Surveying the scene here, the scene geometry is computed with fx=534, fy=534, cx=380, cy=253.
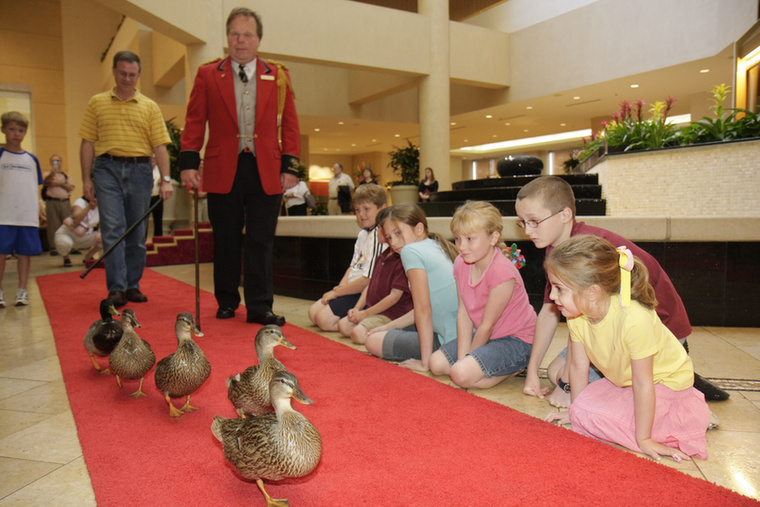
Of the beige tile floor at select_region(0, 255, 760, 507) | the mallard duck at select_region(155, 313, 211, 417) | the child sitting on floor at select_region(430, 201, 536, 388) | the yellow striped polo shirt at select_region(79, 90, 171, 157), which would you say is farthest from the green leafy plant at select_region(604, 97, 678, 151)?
the mallard duck at select_region(155, 313, 211, 417)

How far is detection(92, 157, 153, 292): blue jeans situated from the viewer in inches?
163

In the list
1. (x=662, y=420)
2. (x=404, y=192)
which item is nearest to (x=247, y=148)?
(x=662, y=420)

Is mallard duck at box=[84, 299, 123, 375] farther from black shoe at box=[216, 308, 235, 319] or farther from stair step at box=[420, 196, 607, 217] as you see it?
stair step at box=[420, 196, 607, 217]

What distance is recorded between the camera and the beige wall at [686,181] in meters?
5.01

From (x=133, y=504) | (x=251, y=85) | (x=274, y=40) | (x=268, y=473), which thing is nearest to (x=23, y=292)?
(x=251, y=85)

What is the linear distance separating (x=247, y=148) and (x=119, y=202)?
4.48 ft

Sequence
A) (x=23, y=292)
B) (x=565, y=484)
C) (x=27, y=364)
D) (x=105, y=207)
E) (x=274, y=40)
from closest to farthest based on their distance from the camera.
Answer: (x=565, y=484) < (x=27, y=364) < (x=105, y=207) < (x=23, y=292) < (x=274, y=40)

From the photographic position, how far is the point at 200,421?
204 cm

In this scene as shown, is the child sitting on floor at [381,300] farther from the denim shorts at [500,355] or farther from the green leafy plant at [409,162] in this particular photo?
the green leafy plant at [409,162]

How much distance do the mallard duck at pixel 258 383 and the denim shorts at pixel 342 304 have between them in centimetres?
178

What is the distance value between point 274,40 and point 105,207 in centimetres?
699

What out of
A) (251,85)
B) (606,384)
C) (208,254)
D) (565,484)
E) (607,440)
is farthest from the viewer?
(208,254)

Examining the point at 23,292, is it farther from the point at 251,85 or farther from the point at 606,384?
the point at 606,384

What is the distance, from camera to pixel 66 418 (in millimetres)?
2127
